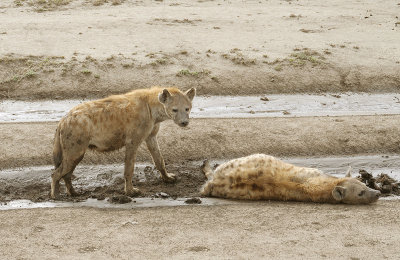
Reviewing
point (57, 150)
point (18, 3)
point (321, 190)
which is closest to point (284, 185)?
point (321, 190)

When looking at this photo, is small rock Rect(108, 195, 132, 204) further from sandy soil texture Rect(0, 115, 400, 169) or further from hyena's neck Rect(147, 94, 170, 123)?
sandy soil texture Rect(0, 115, 400, 169)

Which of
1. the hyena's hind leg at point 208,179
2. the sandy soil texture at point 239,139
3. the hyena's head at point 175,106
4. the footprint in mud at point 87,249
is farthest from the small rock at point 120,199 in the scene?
the sandy soil texture at point 239,139

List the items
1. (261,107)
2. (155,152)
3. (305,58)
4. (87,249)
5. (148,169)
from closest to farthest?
(87,249)
(155,152)
(148,169)
(261,107)
(305,58)

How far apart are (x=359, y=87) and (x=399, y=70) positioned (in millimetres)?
1116

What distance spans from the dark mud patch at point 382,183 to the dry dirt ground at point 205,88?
15.8 inches

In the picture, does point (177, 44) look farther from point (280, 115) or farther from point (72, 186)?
point (72, 186)

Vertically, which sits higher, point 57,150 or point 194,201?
point 57,150

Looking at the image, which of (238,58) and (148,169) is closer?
(148,169)

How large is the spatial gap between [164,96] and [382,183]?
2.54 m

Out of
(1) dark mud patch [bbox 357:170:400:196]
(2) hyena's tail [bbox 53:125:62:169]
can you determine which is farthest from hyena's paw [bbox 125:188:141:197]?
(1) dark mud patch [bbox 357:170:400:196]

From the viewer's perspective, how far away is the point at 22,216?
576 cm

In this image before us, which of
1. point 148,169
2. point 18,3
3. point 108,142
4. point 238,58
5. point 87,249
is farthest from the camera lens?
point 18,3

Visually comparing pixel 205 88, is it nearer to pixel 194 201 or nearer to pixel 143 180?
pixel 143 180

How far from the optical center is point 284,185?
609cm
